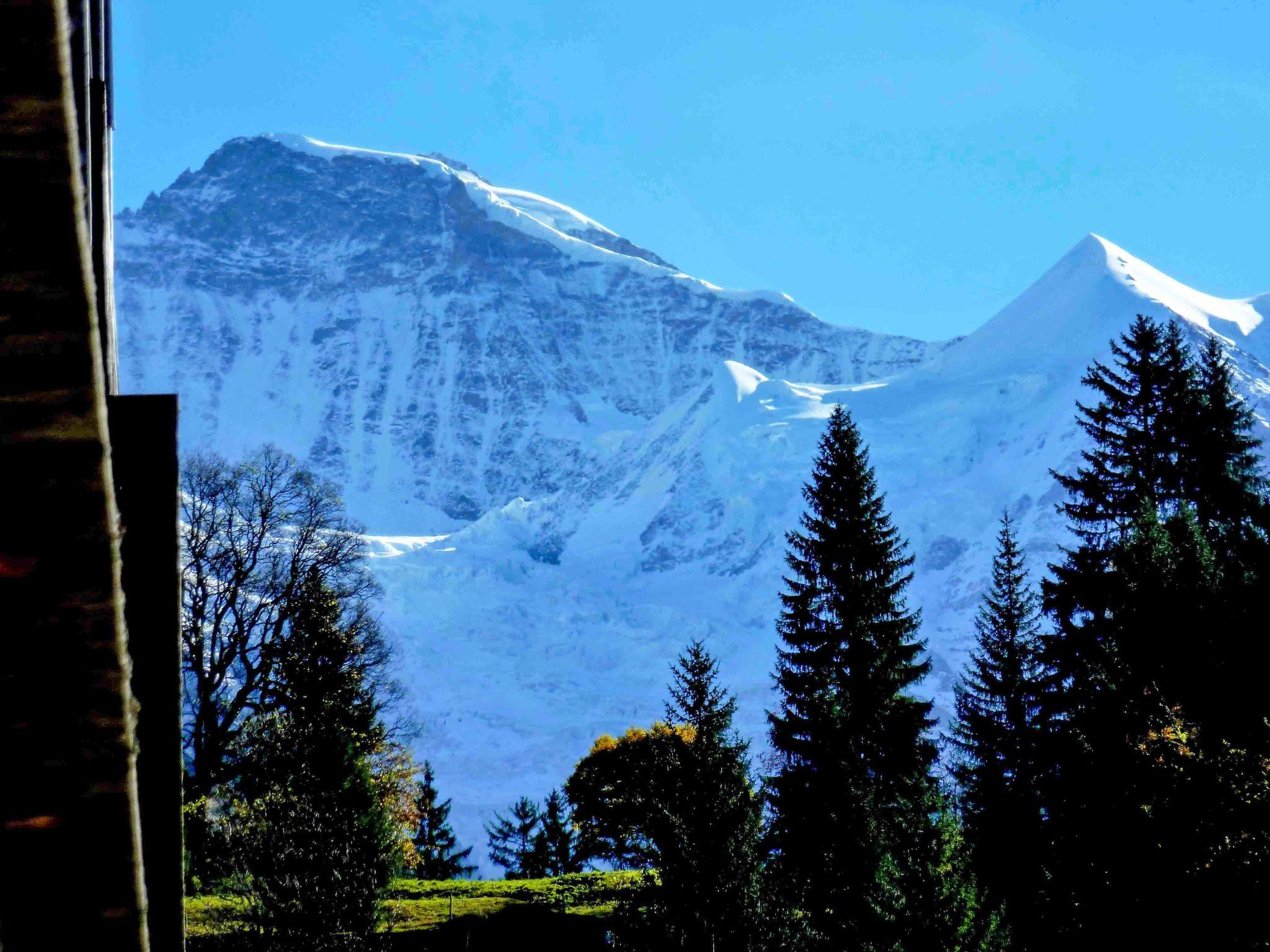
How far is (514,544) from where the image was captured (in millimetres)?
111438

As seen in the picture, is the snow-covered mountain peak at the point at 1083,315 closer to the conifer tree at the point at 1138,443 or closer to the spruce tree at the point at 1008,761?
the conifer tree at the point at 1138,443

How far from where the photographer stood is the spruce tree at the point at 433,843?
163ft

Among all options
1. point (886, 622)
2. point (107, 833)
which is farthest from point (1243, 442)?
point (107, 833)

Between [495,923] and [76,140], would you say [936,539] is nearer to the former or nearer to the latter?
[495,923]

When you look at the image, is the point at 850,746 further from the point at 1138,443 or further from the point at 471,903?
the point at 1138,443

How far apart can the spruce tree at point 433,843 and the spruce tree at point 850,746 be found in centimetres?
2184

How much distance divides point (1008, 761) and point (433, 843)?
3719 centimetres

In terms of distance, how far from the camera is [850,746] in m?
24.6

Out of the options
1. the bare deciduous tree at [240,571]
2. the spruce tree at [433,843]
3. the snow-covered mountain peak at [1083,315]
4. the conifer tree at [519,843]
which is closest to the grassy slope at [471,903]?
the bare deciduous tree at [240,571]

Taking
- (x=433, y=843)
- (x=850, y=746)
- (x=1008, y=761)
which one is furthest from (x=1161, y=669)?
(x=433, y=843)

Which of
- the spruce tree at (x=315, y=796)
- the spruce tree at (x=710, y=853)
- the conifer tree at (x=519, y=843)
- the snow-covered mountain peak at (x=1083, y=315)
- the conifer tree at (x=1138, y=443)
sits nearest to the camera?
the spruce tree at (x=710, y=853)

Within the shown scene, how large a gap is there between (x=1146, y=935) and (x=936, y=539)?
80.5 meters

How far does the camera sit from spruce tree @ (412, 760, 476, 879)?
49688mm

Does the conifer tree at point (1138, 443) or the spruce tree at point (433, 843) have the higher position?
the conifer tree at point (1138, 443)
